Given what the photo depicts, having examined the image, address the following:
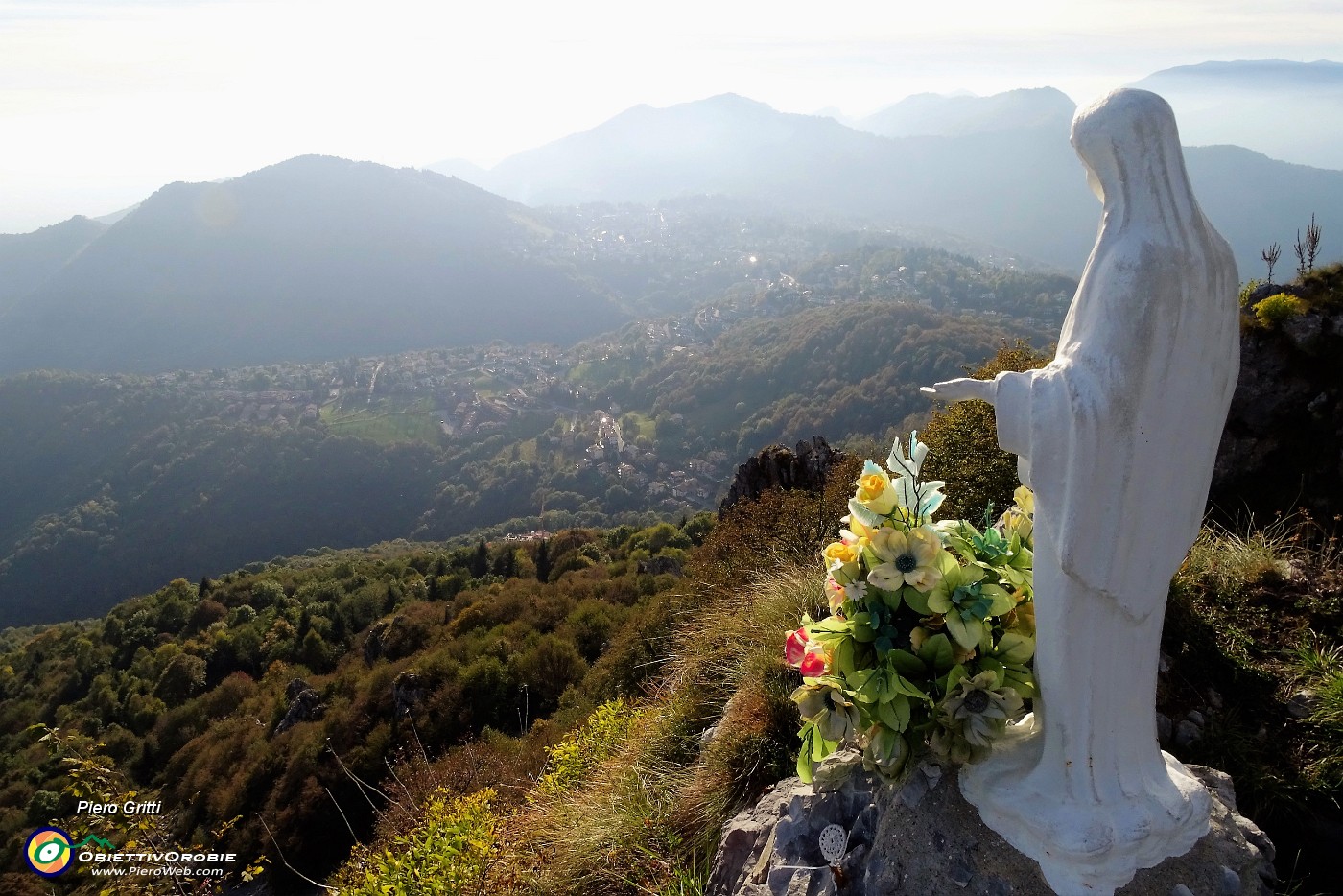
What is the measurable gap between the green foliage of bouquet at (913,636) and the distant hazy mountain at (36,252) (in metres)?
248

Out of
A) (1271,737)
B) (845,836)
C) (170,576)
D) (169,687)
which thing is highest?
(845,836)

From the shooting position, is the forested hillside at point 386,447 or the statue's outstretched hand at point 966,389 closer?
the statue's outstretched hand at point 966,389

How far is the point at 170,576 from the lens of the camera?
65.4 metres

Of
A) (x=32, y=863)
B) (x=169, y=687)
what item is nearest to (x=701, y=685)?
(x=32, y=863)

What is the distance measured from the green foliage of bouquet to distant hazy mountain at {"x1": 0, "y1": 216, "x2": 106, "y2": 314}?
814 feet

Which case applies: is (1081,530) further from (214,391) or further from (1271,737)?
(214,391)

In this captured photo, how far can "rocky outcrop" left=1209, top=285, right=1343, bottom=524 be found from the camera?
8.26 m

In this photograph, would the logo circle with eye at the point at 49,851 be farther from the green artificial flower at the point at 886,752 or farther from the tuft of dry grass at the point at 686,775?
the green artificial flower at the point at 886,752

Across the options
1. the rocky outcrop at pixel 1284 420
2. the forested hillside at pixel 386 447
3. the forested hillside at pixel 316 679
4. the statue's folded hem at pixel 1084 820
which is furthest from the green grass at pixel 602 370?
the statue's folded hem at pixel 1084 820

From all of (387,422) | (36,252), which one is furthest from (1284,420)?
(36,252)

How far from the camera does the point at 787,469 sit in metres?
15.7

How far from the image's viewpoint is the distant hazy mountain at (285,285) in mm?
151250

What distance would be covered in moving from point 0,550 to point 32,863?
94390 mm

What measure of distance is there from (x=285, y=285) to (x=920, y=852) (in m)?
196
